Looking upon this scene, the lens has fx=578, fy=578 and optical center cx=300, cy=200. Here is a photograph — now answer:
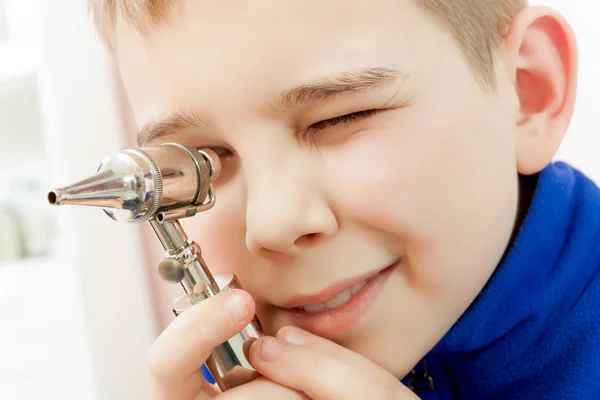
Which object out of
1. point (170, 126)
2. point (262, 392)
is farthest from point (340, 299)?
point (170, 126)

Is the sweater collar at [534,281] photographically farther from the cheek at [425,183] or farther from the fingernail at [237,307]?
the fingernail at [237,307]

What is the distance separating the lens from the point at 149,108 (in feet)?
1.69

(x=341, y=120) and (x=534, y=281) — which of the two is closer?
(x=341, y=120)

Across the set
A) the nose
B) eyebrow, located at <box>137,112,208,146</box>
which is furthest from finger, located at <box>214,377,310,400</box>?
eyebrow, located at <box>137,112,208,146</box>

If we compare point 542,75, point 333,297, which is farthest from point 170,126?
point 542,75

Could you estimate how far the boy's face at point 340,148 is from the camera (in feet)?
1.44

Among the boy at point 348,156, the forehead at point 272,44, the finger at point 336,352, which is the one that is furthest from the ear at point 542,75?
the finger at point 336,352

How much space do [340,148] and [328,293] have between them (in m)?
0.12

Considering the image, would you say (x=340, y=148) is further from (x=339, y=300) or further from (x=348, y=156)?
(x=339, y=300)

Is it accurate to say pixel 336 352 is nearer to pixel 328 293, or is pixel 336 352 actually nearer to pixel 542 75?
pixel 328 293

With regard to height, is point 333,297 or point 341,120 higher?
point 341,120

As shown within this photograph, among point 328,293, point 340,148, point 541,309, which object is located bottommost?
point 541,309

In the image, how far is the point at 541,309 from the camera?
1.95 ft

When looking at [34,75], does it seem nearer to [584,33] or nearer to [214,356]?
[214,356]
